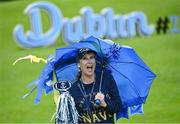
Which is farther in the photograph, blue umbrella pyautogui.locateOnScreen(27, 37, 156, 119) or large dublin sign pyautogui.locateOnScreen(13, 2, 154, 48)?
large dublin sign pyautogui.locateOnScreen(13, 2, 154, 48)

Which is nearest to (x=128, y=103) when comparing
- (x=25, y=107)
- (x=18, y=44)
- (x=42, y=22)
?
(x=25, y=107)

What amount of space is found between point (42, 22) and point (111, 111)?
13641 millimetres

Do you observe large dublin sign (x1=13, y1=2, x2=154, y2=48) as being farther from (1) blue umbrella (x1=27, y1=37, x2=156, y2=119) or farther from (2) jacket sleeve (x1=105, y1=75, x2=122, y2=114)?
(2) jacket sleeve (x1=105, y1=75, x2=122, y2=114)

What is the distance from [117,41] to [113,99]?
12.4m

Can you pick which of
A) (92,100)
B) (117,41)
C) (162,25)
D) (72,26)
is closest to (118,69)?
(92,100)

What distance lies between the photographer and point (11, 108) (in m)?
12.0

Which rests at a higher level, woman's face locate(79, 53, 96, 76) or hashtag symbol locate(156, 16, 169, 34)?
woman's face locate(79, 53, 96, 76)

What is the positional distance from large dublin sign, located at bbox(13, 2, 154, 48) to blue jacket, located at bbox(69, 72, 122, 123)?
11.7 metres

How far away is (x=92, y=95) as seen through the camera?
5078 mm

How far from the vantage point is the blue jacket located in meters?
5.08

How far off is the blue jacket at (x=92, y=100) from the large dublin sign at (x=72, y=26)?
11681 millimetres

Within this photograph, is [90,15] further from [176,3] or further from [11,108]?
[11,108]

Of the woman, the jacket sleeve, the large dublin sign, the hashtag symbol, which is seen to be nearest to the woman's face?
the woman

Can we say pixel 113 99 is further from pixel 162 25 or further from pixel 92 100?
pixel 162 25
